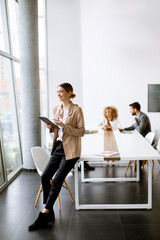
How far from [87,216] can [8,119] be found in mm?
2742

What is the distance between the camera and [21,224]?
10.5ft

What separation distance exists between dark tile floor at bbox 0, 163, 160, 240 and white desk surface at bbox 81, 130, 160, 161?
0.53m

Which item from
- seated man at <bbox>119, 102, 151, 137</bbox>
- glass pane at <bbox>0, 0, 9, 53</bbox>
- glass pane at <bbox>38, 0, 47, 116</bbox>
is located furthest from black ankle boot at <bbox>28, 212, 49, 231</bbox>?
glass pane at <bbox>38, 0, 47, 116</bbox>

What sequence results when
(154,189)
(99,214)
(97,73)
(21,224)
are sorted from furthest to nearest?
1. (97,73)
2. (154,189)
3. (99,214)
4. (21,224)

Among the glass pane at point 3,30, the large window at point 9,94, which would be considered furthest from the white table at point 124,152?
the glass pane at point 3,30

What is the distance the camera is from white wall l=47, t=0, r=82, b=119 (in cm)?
759

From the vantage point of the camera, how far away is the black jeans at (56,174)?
3.19m

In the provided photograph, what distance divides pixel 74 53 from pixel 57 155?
16.7ft

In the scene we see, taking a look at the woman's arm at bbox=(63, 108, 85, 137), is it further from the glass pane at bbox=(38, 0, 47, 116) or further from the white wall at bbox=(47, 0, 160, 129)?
the glass pane at bbox=(38, 0, 47, 116)

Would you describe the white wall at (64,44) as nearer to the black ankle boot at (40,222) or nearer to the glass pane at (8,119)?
the glass pane at (8,119)

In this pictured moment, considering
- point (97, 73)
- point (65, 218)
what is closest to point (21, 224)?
point (65, 218)

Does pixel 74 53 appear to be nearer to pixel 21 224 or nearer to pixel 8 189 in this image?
pixel 8 189

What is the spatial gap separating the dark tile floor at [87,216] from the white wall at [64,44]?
393 centimetres

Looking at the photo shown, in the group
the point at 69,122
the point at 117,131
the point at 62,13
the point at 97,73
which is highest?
the point at 62,13
